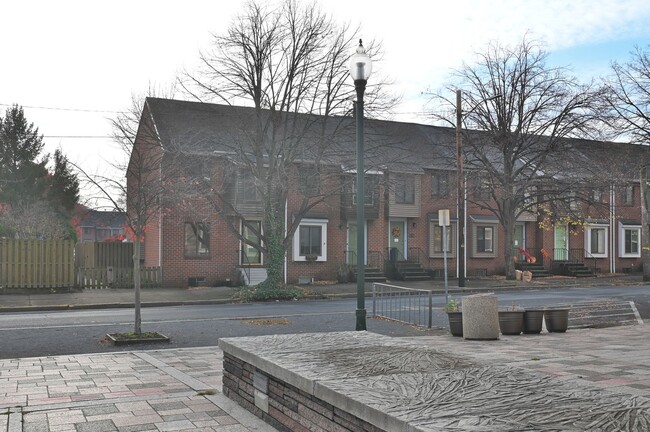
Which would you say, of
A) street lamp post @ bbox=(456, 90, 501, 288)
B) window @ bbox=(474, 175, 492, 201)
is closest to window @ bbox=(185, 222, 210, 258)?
street lamp post @ bbox=(456, 90, 501, 288)

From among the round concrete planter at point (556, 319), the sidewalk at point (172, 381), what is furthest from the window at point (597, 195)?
the sidewalk at point (172, 381)

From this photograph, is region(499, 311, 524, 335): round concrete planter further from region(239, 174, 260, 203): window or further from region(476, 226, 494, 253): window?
region(476, 226, 494, 253): window

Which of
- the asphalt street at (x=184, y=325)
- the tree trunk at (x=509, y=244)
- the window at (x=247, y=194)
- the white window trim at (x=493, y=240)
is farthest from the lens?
the white window trim at (x=493, y=240)

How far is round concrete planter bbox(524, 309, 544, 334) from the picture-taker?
14.8 meters

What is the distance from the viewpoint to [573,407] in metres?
4.54

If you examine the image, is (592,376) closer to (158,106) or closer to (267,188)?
(267,188)

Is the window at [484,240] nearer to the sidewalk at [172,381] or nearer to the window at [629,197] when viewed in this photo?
the window at [629,197]

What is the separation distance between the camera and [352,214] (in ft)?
121

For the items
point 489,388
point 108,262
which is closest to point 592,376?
point 489,388

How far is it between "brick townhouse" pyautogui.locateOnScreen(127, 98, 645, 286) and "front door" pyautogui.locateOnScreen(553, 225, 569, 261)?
7 centimetres

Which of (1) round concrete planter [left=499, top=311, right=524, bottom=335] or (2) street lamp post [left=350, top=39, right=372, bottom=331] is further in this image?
(1) round concrete planter [left=499, top=311, right=524, bottom=335]

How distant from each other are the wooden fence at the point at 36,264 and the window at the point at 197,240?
715cm

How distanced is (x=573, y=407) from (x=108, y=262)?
30786 millimetres

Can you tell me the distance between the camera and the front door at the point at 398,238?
38781mm
